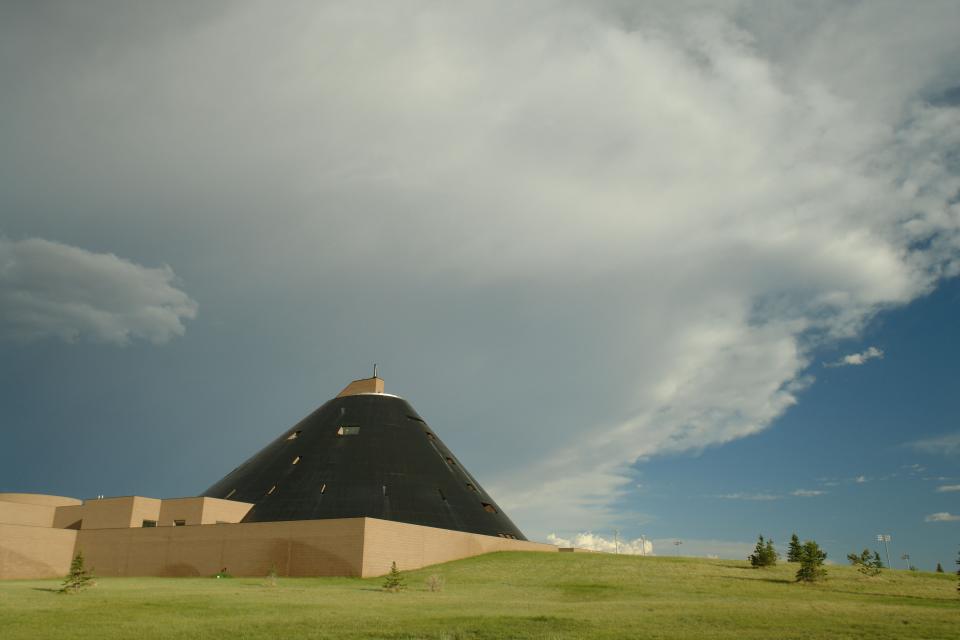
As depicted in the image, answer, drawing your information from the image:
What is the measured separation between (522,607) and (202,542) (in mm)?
32163

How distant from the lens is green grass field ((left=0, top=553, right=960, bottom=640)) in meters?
22.4

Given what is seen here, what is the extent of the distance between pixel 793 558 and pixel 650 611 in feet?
83.9

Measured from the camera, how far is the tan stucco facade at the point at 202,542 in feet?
156

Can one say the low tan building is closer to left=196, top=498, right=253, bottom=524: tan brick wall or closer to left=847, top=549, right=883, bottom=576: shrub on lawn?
left=196, top=498, right=253, bottom=524: tan brick wall

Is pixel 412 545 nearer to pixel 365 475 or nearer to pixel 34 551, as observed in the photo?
pixel 365 475

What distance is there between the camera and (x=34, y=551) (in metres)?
54.2

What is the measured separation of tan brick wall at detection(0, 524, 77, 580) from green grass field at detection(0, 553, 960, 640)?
1613 centimetres

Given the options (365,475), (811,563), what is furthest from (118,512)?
(811,563)

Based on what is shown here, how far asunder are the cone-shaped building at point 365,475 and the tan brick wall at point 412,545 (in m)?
1.62

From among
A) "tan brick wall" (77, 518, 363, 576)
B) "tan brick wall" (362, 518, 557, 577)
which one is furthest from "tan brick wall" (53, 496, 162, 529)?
"tan brick wall" (362, 518, 557, 577)

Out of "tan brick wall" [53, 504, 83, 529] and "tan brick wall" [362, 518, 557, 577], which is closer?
"tan brick wall" [362, 518, 557, 577]

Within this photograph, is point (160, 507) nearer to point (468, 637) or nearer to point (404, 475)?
point (404, 475)

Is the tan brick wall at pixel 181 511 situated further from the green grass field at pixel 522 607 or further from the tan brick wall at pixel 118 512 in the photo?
the green grass field at pixel 522 607

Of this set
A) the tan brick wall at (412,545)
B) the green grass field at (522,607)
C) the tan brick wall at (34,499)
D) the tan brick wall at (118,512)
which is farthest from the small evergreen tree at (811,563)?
the tan brick wall at (34,499)
